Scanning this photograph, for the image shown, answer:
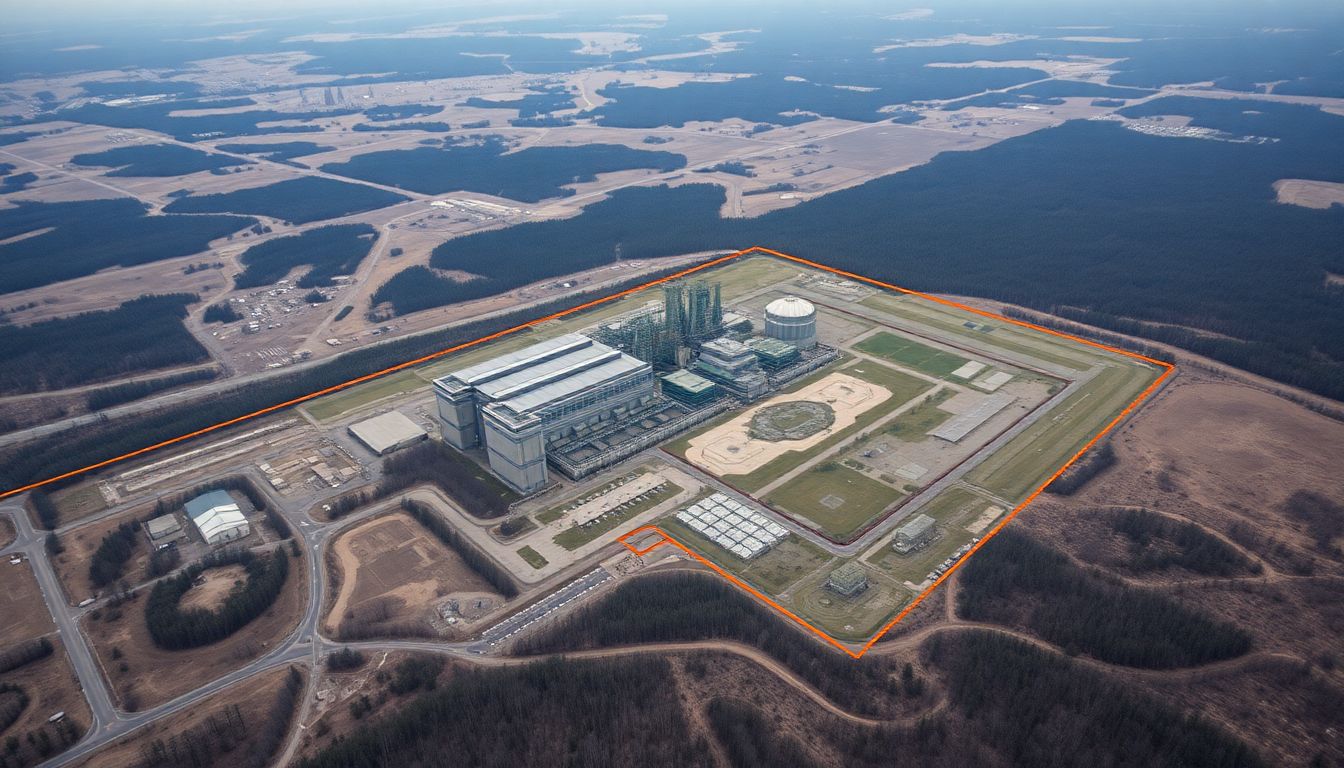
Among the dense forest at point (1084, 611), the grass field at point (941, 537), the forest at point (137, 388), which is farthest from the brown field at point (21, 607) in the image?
the dense forest at point (1084, 611)

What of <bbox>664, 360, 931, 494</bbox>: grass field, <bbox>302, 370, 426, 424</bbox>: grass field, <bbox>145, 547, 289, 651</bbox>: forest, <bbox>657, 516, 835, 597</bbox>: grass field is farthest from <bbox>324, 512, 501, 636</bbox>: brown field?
<bbox>664, 360, 931, 494</bbox>: grass field

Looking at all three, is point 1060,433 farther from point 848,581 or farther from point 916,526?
point 848,581

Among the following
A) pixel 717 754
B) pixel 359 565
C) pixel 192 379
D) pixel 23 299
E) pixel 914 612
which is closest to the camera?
pixel 717 754

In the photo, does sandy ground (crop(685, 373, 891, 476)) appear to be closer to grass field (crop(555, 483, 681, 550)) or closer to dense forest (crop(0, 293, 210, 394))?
grass field (crop(555, 483, 681, 550))

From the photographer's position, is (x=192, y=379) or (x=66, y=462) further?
(x=192, y=379)

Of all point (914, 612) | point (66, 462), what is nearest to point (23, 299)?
point (66, 462)

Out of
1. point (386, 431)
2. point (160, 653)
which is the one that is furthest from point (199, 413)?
point (160, 653)

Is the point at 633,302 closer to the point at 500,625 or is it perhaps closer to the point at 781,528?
the point at 781,528
